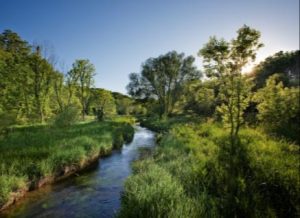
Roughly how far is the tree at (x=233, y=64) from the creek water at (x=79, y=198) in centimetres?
574

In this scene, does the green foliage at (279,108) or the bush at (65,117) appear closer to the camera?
the green foliage at (279,108)

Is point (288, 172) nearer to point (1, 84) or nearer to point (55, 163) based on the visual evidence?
point (55, 163)

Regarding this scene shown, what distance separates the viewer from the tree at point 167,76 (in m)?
40.3

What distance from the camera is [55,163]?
31.0 feet

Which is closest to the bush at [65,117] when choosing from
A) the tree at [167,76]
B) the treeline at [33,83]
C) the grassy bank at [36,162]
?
the treeline at [33,83]

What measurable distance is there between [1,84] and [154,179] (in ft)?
82.5

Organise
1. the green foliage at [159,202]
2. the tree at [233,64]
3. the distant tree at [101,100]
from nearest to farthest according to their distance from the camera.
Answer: the green foliage at [159,202], the tree at [233,64], the distant tree at [101,100]

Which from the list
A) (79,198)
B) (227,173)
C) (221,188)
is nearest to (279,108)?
(227,173)

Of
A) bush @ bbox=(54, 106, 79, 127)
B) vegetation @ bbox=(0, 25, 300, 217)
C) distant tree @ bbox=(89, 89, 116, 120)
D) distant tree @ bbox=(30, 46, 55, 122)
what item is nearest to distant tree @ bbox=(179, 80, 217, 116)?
vegetation @ bbox=(0, 25, 300, 217)

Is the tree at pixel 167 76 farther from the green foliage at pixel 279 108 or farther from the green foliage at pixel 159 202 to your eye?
the green foliage at pixel 159 202

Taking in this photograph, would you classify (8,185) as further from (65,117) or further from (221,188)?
(65,117)

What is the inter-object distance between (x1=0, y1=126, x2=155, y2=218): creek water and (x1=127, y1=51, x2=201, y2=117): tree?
101ft

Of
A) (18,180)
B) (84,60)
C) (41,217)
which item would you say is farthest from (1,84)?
(41,217)

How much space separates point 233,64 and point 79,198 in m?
8.70
